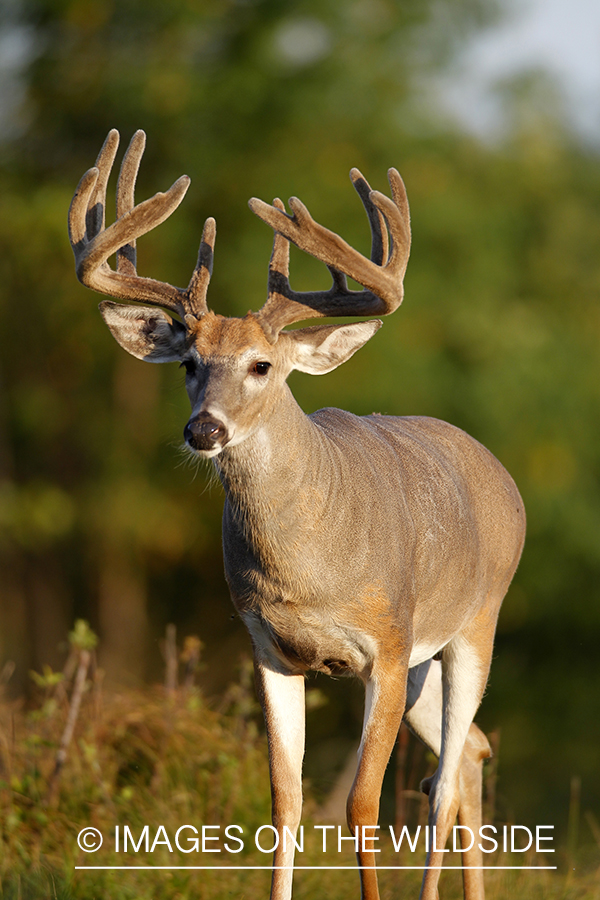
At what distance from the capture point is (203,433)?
13.7ft

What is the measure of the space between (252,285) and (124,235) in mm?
12708

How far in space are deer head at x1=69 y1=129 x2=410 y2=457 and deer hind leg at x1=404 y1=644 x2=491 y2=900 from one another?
1.81 meters

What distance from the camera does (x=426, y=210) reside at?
1902 centimetres

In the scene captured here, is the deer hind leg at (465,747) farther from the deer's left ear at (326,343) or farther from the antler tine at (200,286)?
the antler tine at (200,286)

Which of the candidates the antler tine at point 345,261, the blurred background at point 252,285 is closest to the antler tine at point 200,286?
the antler tine at point 345,261

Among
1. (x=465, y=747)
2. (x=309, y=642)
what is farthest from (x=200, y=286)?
(x=465, y=747)

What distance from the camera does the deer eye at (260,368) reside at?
14.9ft

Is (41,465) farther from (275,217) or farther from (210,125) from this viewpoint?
(275,217)

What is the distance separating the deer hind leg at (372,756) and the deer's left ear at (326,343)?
1240mm

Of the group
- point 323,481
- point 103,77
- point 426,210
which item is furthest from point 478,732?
point 103,77

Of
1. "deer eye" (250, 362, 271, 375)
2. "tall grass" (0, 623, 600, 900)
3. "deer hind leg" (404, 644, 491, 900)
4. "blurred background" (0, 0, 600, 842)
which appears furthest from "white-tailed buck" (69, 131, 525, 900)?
"blurred background" (0, 0, 600, 842)

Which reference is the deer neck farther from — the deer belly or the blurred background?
the blurred background

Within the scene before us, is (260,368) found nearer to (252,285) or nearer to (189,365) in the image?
(189,365)

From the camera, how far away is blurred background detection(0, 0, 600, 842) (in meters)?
18.4
